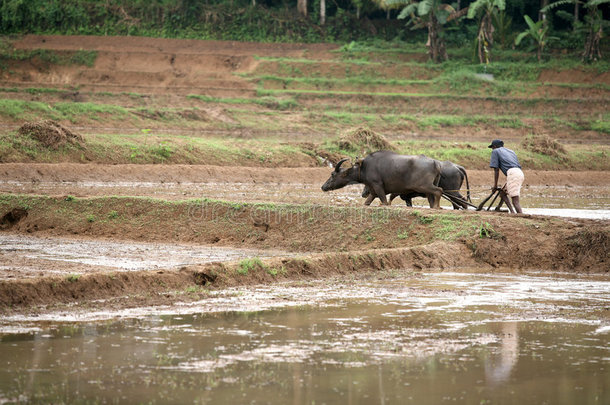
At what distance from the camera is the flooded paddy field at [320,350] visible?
5.98m

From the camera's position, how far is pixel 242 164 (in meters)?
26.7

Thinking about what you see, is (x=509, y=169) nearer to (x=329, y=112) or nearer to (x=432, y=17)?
(x=329, y=112)

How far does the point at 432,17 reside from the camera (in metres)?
40.2

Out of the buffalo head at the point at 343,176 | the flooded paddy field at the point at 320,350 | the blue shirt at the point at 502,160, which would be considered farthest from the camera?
the buffalo head at the point at 343,176

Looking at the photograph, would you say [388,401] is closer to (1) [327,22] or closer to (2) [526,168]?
(2) [526,168]

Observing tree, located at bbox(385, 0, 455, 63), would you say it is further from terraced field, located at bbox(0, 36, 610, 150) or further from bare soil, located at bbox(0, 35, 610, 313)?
bare soil, located at bbox(0, 35, 610, 313)

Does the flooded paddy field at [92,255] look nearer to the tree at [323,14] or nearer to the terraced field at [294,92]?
the terraced field at [294,92]

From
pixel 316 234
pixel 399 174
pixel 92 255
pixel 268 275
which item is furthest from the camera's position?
pixel 399 174

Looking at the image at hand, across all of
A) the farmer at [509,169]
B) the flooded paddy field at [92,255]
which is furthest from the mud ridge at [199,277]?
the farmer at [509,169]

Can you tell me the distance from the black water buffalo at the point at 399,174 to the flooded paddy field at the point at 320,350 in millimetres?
5844

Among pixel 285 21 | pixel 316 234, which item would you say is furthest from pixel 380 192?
pixel 285 21

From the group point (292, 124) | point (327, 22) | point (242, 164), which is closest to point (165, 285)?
point (242, 164)

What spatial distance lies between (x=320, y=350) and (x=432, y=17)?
3526 centimetres

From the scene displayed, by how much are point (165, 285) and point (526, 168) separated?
22249 millimetres
